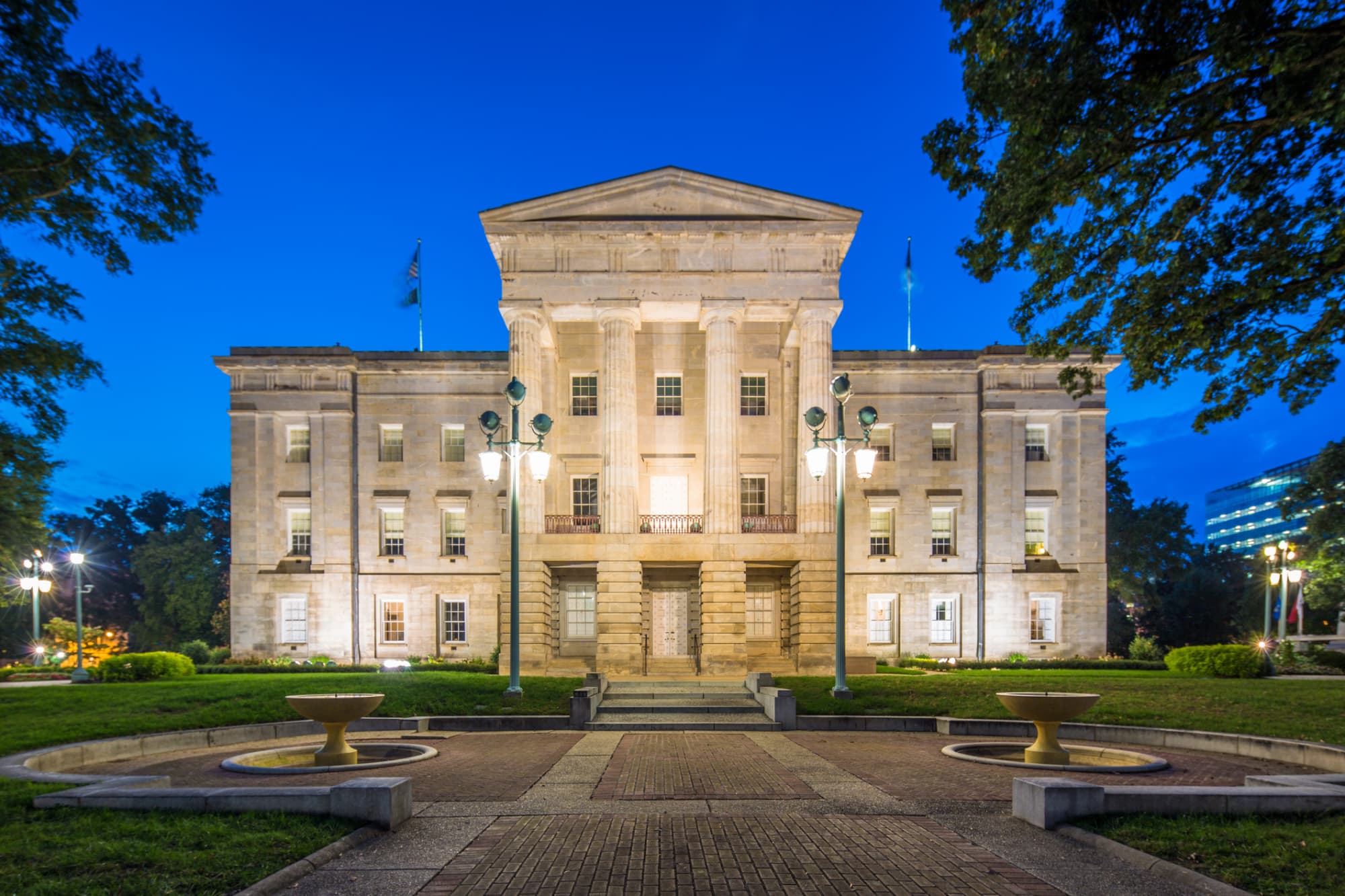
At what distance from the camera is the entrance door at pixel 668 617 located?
1384 inches

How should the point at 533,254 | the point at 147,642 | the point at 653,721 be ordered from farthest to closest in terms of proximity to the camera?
1. the point at 147,642
2. the point at 533,254
3. the point at 653,721

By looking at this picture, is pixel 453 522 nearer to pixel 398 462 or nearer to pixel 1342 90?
pixel 398 462

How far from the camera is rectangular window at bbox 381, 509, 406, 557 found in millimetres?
38375

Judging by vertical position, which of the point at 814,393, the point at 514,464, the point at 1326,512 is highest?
the point at 814,393

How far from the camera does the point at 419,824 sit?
9.17 meters

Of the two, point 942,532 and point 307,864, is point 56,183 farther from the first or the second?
point 942,532

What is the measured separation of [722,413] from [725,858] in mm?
24853

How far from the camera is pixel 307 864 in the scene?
748 centimetres

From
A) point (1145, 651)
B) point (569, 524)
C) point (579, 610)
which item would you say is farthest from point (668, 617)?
point (1145, 651)

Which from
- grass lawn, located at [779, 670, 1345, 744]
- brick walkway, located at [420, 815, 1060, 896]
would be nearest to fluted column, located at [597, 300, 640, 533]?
grass lawn, located at [779, 670, 1345, 744]

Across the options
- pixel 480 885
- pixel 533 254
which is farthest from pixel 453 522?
pixel 480 885

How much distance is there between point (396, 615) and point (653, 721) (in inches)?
927

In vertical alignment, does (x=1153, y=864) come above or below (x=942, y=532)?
below

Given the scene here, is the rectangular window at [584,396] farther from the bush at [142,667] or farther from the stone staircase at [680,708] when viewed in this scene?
the bush at [142,667]
